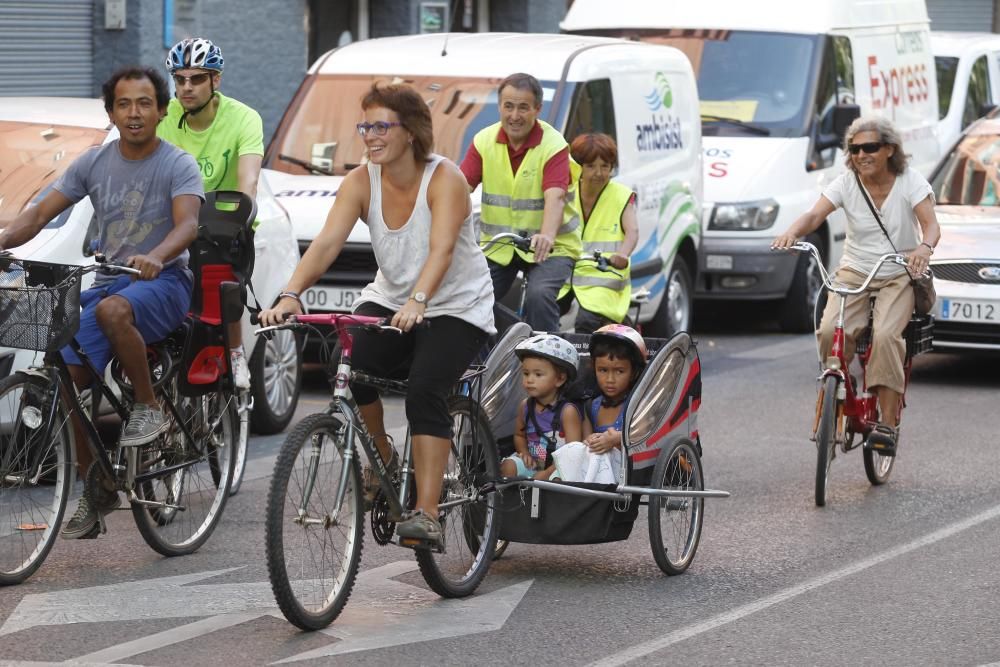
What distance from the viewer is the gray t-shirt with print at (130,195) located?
7027 mm

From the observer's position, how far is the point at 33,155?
29.4ft

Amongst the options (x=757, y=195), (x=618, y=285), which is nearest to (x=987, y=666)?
(x=618, y=285)

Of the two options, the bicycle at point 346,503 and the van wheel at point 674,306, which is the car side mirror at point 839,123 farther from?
the bicycle at point 346,503

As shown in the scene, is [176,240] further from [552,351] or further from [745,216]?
[745,216]

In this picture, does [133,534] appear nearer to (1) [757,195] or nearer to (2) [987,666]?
(2) [987,666]

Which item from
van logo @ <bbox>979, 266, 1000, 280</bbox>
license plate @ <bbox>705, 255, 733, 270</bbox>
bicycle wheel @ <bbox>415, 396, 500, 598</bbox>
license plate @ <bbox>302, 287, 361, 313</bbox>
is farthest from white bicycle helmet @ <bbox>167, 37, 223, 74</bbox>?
license plate @ <bbox>705, 255, 733, 270</bbox>

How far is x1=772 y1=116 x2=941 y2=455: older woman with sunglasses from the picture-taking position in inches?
336

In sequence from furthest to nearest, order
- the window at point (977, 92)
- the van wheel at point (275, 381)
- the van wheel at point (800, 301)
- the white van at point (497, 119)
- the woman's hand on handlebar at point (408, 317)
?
1. the window at point (977, 92)
2. the van wheel at point (800, 301)
3. the white van at point (497, 119)
4. the van wheel at point (275, 381)
5. the woman's hand on handlebar at point (408, 317)

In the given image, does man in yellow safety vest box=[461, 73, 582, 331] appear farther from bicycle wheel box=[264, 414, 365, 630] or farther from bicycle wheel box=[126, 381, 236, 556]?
bicycle wheel box=[264, 414, 365, 630]

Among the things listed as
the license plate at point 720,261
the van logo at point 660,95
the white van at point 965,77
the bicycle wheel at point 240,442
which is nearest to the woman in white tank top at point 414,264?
the bicycle wheel at point 240,442

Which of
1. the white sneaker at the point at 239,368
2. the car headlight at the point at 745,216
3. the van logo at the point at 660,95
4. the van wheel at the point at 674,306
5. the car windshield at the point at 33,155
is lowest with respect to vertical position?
the van wheel at the point at 674,306

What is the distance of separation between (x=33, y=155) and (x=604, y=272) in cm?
274

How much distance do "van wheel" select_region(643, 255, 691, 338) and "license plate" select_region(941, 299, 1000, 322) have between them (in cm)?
190

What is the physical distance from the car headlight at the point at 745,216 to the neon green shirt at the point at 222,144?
20.1 ft
